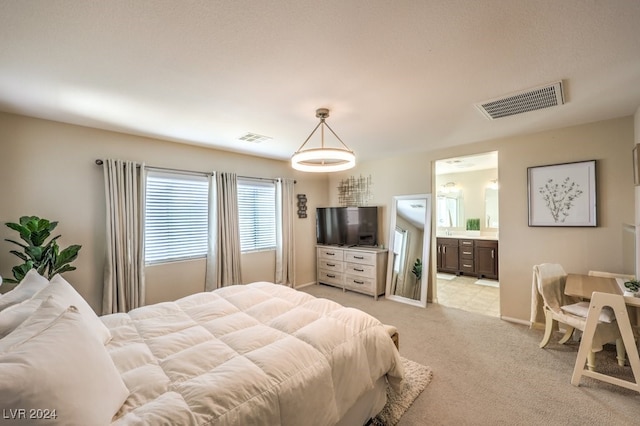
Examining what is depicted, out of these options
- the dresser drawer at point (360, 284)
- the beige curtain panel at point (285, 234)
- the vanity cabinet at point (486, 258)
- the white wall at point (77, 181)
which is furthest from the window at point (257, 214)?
the vanity cabinet at point (486, 258)

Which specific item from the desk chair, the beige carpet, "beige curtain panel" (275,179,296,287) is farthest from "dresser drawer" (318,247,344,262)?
the desk chair

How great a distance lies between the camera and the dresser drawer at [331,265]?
4.88 m

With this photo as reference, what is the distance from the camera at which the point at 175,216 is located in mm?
3691

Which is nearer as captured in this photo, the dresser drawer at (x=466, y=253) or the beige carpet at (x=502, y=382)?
the beige carpet at (x=502, y=382)

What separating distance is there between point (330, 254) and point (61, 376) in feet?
14.1

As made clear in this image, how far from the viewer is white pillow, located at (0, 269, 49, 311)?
4.87 ft

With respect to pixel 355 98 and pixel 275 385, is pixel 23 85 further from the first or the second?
pixel 275 385

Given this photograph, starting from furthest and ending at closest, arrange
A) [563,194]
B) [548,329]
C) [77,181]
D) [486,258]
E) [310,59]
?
[486,258] → [563,194] → [77,181] → [548,329] → [310,59]

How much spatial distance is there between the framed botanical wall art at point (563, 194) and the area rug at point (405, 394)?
Answer: 2.36 metres

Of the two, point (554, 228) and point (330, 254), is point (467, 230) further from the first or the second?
point (330, 254)

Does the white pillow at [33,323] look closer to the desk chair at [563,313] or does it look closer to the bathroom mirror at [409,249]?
the desk chair at [563,313]

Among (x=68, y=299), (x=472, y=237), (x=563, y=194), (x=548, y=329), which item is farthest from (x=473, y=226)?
(x=68, y=299)

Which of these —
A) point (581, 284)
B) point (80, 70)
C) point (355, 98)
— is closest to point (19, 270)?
point (80, 70)

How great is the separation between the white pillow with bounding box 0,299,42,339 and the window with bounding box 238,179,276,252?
295cm
